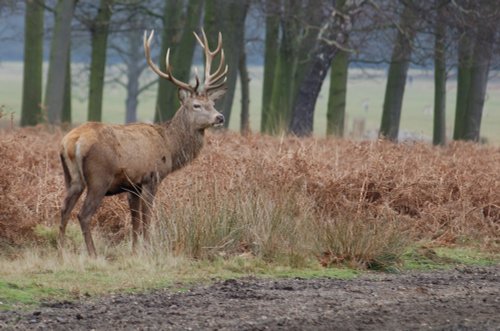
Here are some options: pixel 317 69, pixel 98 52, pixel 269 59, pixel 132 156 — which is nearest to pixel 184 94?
pixel 132 156

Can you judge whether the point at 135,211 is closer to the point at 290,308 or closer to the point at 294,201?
the point at 294,201

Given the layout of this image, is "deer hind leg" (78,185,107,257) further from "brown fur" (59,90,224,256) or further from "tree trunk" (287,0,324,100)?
"tree trunk" (287,0,324,100)

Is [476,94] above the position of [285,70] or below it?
below

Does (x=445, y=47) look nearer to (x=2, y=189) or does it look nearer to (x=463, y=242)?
(x=463, y=242)

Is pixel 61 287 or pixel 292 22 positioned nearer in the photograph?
pixel 61 287

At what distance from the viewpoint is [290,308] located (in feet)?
32.5

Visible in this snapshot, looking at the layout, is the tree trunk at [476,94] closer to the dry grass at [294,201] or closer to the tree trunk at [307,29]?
the tree trunk at [307,29]

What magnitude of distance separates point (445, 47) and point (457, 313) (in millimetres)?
19487

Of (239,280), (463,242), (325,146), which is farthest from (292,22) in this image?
(239,280)

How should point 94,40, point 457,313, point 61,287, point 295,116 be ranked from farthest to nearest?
point 94,40
point 295,116
point 61,287
point 457,313

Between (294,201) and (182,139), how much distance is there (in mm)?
1888

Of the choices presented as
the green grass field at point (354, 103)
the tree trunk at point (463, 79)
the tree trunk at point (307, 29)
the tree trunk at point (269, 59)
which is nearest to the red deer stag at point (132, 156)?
the tree trunk at point (307, 29)

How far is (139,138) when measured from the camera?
13836mm

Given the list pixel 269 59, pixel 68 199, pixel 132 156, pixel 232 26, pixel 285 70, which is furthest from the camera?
pixel 269 59
